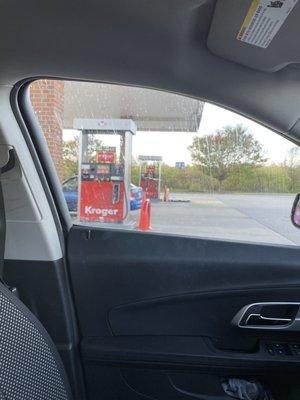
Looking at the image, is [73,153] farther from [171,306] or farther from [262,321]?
[262,321]

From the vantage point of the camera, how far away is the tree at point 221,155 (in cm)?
244

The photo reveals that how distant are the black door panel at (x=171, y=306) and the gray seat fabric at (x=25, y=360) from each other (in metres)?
0.90

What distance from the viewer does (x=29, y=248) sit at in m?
2.24

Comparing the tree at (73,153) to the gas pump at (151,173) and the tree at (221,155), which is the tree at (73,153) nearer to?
the gas pump at (151,173)

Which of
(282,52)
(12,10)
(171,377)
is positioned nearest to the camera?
(12,10)

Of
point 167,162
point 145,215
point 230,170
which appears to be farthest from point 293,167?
point 145,215

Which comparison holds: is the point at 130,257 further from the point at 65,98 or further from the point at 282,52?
the point at 282,52

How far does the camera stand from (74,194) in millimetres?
2768

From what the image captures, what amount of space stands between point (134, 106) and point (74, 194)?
70cm

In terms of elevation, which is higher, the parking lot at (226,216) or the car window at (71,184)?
the car window at (71,184)

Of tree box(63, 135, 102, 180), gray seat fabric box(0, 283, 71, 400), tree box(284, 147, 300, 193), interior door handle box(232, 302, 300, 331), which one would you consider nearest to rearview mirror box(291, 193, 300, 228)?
tree box(284, 147, 300, 193)

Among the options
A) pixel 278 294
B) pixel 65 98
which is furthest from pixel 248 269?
pixel 65 98

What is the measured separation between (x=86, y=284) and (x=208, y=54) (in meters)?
1.25

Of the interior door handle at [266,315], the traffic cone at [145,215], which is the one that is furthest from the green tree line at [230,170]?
the interior door handle at [266,315]
